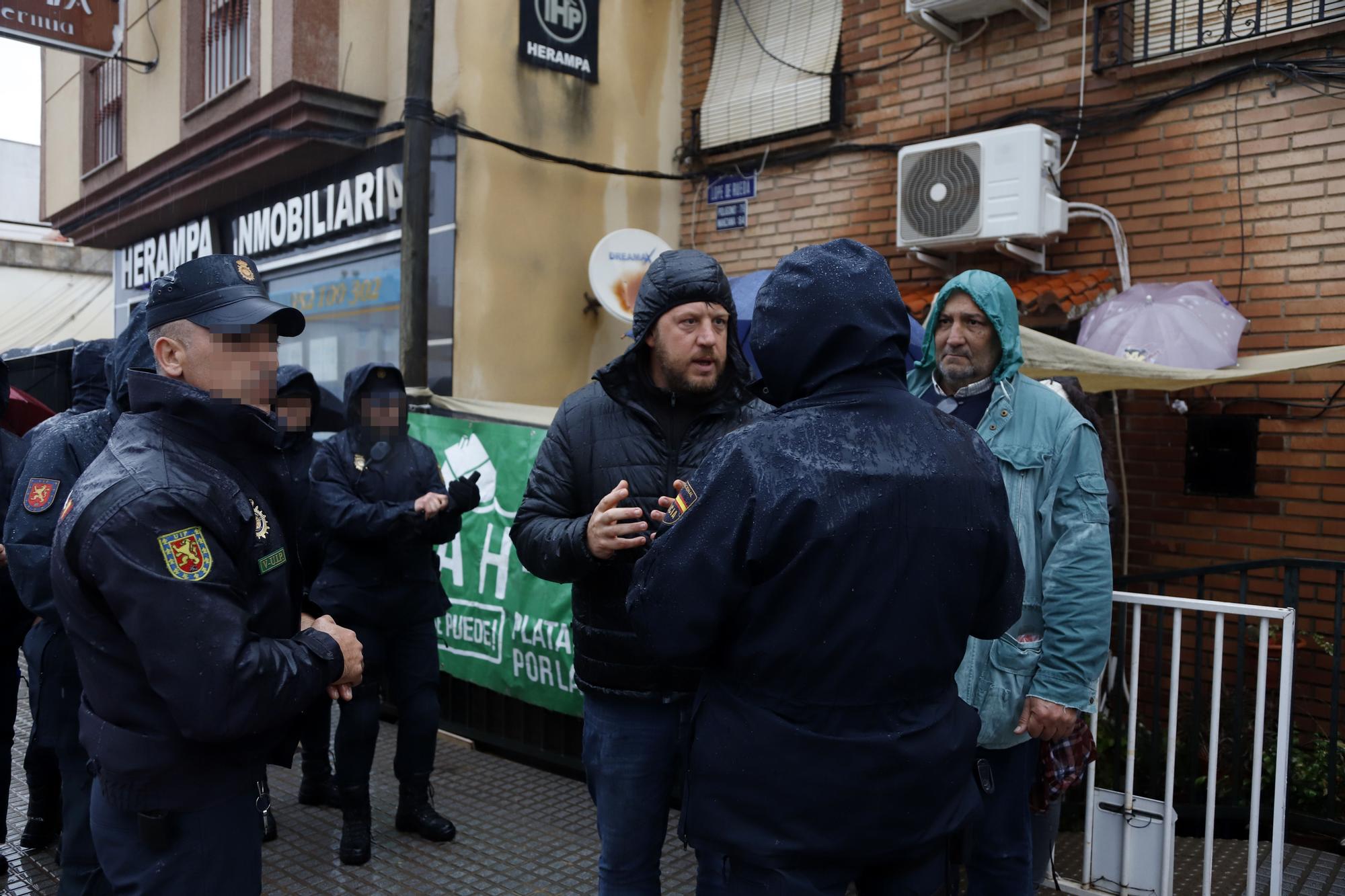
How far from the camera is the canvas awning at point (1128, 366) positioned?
4.91m

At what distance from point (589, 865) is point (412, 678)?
110 centimetres

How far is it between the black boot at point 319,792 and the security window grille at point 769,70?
587 cm

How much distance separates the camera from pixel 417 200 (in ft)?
22.9

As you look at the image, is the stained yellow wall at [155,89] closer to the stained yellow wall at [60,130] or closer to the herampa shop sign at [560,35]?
the stained yellow wall at [60,130]

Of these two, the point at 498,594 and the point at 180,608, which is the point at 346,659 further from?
the point at 498,594

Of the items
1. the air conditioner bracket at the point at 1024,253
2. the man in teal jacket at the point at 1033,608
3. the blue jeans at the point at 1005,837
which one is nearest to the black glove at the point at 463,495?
the man in teal jacket at the point at 1033,608

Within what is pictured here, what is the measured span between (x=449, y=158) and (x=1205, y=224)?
5.39m

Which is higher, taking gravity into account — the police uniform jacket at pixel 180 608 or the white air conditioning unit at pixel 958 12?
the white air conditioning unit at pixel 958 12

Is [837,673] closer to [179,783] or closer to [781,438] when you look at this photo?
[781,438]

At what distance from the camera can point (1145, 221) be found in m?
6.22

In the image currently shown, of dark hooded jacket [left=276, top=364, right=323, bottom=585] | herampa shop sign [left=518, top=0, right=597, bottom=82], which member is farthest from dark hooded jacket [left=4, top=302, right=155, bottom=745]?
herampa shop sign [left=518, top=0, right=597, bottom=82]

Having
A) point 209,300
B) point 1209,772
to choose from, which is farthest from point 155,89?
point 1209,772

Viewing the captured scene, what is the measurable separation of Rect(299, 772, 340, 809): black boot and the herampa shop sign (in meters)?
5.75

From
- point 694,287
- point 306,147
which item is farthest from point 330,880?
point 306,147
